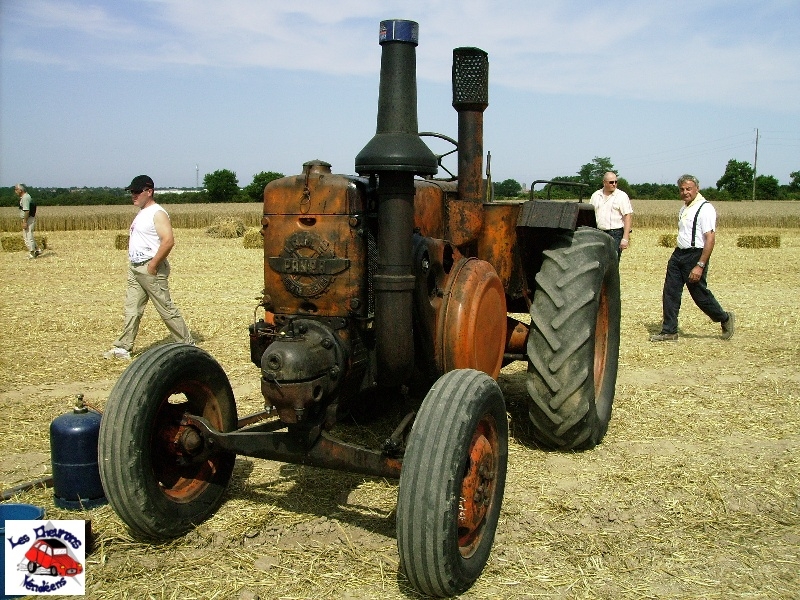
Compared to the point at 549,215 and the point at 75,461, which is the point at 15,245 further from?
the point at 549,215

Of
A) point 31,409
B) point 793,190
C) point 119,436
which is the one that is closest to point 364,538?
point 119,436

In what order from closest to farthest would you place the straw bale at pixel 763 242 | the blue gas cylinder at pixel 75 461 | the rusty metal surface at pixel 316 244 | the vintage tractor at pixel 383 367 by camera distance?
the vintage tractor at pixel 383 367 < the rusty metal surface at pixel 316 244 < the blue gas cylinder at pixel 75 461 < the straw bale at pixel 763 242

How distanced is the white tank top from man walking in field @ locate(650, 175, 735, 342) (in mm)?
5254

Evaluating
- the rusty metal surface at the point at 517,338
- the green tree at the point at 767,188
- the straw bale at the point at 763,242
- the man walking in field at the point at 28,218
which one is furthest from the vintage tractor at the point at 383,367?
the green tree at the point at 767,188

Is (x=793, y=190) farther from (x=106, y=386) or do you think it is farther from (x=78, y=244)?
(x=106, y=386)

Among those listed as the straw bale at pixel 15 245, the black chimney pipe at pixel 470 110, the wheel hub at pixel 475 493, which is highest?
the black chimney pipe at pixel 470 110

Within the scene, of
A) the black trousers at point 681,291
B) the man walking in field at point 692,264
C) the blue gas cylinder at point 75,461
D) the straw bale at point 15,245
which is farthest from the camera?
the straw bale at point 15,245

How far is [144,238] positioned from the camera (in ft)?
22.9

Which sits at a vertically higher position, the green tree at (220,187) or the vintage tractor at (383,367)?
the green tree at (220,187)

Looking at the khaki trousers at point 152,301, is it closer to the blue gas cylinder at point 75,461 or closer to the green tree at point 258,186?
the blue gas cylinder at point 75,461

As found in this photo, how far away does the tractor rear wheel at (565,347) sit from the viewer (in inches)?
Result: 168

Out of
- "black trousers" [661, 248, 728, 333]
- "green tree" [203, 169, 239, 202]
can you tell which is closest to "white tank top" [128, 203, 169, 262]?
"black trousers" [661, 248, 728, 333]

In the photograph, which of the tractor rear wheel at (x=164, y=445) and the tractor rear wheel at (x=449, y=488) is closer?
the tractor rear wheel at (x=449, y=488)

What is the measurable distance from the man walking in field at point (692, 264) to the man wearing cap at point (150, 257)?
5039mm
